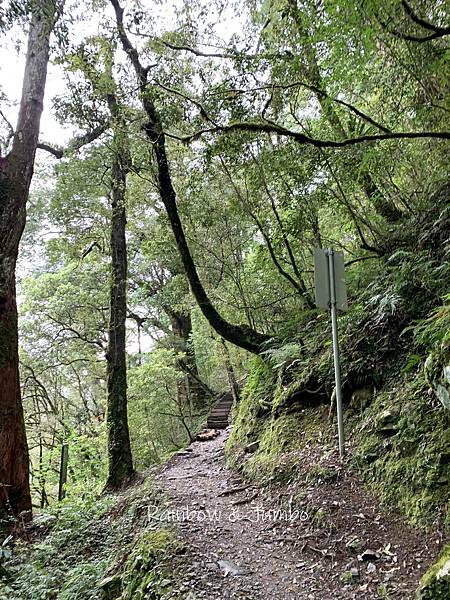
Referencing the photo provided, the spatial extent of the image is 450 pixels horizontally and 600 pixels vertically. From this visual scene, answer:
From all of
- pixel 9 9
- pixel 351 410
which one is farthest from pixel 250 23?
pixel 351 410

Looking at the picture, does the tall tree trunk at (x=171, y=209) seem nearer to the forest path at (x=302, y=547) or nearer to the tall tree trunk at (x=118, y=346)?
the tall tree trunk at (x=118, y=346)

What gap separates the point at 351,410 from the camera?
4.35 metres

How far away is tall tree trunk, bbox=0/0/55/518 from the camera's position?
17.4ft

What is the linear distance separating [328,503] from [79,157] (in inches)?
344

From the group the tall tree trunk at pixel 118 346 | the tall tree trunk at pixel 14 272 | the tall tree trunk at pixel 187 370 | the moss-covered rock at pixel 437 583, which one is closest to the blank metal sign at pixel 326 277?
the moss-covered rock at pixel 437 583

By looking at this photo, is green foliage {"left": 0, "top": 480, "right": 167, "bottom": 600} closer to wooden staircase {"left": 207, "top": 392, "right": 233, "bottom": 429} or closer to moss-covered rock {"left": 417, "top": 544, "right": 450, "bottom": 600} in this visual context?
moss-covered rock {"left": 417, "top": 544, "right": 450, "bottom": 600}

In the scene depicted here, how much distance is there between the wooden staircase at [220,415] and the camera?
35.2 ft

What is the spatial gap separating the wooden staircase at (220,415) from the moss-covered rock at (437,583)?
28.5 feet

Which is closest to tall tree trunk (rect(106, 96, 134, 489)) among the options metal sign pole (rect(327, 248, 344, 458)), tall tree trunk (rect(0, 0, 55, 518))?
tall tree trunk (rect(0, 0, 55, 518))

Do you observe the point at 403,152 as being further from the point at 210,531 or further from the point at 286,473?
the point at 210,531

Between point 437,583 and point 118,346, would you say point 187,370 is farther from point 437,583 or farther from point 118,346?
point 437,583

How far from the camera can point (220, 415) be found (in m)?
11.4

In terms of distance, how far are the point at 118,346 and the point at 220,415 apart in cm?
441

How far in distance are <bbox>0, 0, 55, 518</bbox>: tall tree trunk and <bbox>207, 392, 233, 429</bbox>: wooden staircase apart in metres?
5.84
